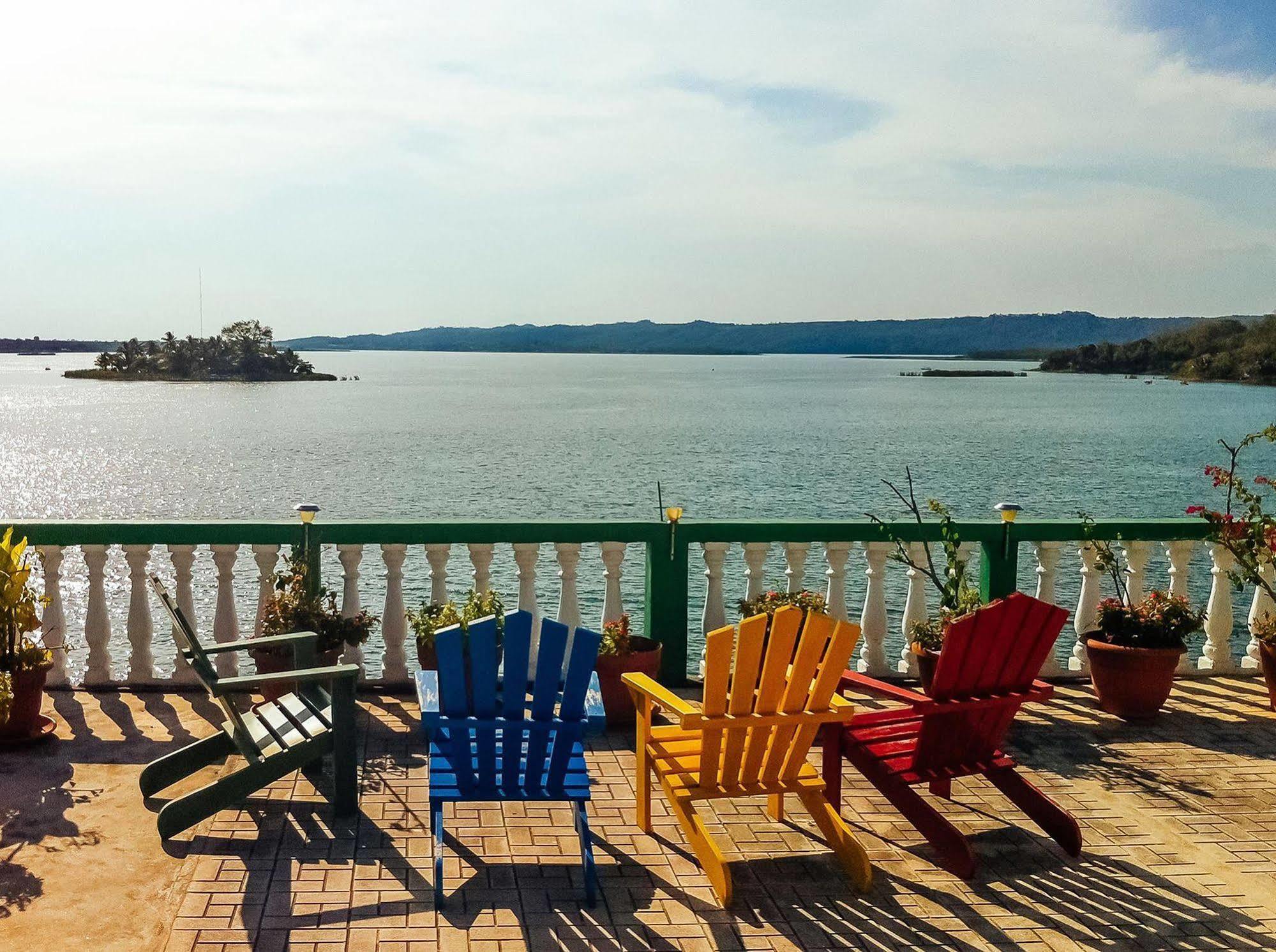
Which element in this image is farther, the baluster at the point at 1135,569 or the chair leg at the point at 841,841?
the baluster at the point at 1135,569

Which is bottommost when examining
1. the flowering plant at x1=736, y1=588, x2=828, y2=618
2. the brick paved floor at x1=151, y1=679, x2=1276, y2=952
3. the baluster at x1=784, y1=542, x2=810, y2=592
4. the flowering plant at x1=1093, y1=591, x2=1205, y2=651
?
the brick paved floor at x1=151, y1=679, x2=1276, y2=952

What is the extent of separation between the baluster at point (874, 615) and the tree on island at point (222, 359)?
12397cm

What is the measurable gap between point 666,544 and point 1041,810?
102 inches

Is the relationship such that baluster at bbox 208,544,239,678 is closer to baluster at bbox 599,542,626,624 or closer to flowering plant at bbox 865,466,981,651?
baluster at bbox 599,542,626,624

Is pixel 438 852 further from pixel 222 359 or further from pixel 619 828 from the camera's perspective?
pixel 222 359

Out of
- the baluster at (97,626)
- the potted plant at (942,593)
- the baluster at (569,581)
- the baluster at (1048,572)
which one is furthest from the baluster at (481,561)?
the baluster at (1048,572)

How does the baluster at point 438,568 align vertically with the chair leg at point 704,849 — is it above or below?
above

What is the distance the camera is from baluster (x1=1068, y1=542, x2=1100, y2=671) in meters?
6.76

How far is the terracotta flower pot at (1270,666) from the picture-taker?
6277 mm

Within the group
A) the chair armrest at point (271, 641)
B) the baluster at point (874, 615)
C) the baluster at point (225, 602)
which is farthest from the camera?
the baluster at point (874, 615)

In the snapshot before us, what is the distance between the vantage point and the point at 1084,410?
295 ft

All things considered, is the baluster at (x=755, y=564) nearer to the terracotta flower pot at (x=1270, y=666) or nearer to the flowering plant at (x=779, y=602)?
the flowering plant at (x=779, y=602)

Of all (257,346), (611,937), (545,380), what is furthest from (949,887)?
(545,380)

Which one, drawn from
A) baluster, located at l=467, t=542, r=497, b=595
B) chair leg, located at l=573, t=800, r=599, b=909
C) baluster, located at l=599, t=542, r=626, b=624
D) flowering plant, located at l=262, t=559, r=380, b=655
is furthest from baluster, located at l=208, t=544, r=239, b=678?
chair leg, located at l=573, t=800, r=599, b=909
